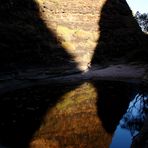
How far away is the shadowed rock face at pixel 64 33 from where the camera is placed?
17281 mm

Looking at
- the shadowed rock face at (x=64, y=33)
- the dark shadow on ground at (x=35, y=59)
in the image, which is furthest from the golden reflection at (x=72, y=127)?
Result: the shadowed rock face at (x=64, y=33)

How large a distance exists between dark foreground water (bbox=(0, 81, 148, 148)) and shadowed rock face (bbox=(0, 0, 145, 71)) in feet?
15.0

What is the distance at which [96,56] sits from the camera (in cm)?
2020

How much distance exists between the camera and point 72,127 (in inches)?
306

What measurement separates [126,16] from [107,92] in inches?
611

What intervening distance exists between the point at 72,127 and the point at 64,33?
13334mm

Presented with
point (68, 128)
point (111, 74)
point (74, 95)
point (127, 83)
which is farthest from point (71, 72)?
point (68, 128)

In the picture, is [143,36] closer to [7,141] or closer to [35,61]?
[35,61]

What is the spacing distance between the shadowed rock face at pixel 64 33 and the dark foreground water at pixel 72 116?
4566 millimetres

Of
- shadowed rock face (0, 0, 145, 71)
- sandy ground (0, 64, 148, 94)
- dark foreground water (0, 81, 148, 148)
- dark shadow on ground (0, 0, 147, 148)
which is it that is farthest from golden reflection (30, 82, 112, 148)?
shadowed rock face (0, 0, 145, 71)

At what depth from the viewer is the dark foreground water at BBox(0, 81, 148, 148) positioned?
6.93 m

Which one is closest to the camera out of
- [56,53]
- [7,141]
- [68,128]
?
[7,141]

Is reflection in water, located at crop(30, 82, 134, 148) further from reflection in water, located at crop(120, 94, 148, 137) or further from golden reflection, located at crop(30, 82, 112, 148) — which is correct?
reflection in water, located at crop(120, 94, 148, 137)

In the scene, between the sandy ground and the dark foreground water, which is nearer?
the dark foreground water
